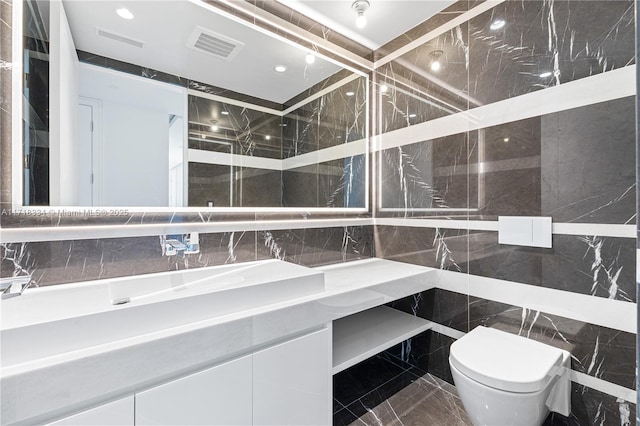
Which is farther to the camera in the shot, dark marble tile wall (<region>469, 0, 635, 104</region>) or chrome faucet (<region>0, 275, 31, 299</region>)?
dark marble tile wall (<region>469, 0, 635, 104</region>)

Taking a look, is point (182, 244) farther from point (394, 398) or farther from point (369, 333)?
point (394, 398)

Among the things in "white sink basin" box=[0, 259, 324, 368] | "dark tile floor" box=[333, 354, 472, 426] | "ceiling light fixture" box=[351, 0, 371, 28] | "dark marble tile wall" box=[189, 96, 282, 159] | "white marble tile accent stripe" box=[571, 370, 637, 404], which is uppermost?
"ceiling light fixture" box=[351, 0, 371, 28]

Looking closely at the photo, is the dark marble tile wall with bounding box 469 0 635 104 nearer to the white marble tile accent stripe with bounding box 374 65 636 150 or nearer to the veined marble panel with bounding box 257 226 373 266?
the white marble tile accent stripe with bounding box 374 65 636 150

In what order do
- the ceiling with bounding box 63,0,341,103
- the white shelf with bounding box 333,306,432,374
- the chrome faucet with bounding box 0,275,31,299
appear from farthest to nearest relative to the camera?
the white shelf with bounding box 333,306,432,374 < the ceiling with bounding box 63,0,341,103 < the chrome faucet with bounding box 0,275,31,299

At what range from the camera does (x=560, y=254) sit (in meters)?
1.37

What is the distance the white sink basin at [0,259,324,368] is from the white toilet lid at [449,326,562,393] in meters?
0.72

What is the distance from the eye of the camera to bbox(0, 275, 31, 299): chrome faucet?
2.81 feet

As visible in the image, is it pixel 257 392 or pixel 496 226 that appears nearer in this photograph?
pixel 257 392

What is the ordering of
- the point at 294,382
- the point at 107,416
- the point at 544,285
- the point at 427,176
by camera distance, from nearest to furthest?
the point at 107,416, the point at 294,382, the point at 544,285, the point at 427,176

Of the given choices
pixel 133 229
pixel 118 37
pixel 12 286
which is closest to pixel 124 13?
pixel 118 37

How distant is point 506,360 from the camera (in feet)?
4.08

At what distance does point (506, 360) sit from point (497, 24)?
67.9 inches

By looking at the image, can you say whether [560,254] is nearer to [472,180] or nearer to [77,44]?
[472,180]

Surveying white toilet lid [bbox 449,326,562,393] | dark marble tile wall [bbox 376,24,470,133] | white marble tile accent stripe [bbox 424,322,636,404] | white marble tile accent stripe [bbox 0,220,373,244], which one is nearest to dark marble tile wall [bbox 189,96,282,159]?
white marble tile accent stripe [bbox 0,220,373,244]
